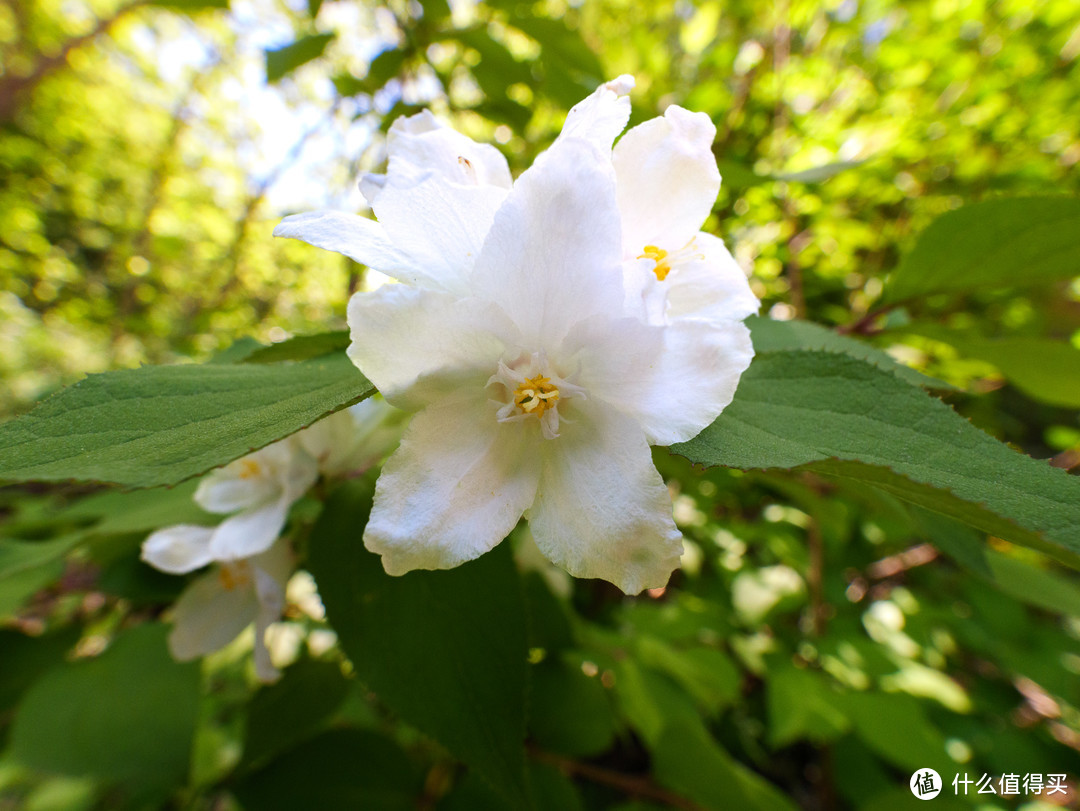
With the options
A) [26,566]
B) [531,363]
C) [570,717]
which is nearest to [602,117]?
[531,363]

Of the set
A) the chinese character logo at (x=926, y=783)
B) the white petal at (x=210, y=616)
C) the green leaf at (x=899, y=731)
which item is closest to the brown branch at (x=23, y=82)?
the white petal at (x=210, y=616)

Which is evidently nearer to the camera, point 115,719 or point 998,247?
point 998,247

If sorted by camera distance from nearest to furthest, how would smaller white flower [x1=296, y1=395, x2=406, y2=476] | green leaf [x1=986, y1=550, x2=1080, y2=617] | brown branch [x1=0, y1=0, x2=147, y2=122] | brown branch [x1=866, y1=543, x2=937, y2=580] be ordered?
smaller white flower [x1=296, y1=395, x2=406, y2=476]
green leaf [x1=986, y1=550, x2=1080, y2=617]
brown branch [x1=866, y1=543, x2=937, y2=580]
brown branch [x1=0, y1=0, x2=147, y2=122]

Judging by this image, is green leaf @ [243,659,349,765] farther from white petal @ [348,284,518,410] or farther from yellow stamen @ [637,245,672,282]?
yellow stamen @ [637,245,672,282]

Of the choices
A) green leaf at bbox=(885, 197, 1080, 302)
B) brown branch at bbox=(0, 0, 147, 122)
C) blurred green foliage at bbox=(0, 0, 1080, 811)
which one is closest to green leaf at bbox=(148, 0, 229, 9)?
blurred green foliage at bbox=(0, 0, 1080, 811)

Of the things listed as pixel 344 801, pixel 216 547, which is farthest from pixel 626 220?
pixel 344 801

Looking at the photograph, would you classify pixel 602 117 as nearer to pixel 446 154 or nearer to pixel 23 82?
pixel 446 154

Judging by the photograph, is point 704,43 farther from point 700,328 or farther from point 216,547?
point 216,547
